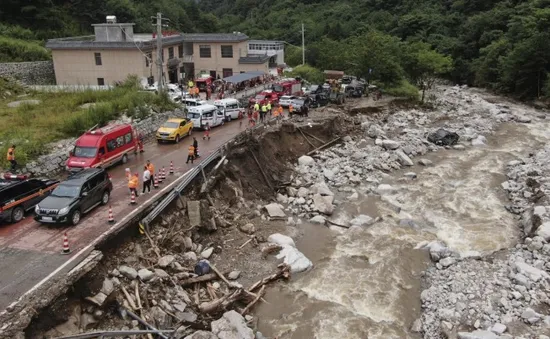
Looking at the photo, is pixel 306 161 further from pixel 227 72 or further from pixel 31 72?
pixel 31 72

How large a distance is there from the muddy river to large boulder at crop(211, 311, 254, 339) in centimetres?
102

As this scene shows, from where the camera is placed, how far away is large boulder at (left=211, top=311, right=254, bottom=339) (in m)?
14.4

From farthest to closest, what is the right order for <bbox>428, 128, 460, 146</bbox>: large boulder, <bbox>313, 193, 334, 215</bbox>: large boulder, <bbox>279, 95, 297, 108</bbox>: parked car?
<bbox>279, 95, 297, 108</bbox>: parked car
<bbox>428, 128, 460, 146</bbox>: large boulder
<bbox>313, 193, 334, 215</bbox>: large boulder

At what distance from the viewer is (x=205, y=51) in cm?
5484

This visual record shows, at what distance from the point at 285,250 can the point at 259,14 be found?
11761cm

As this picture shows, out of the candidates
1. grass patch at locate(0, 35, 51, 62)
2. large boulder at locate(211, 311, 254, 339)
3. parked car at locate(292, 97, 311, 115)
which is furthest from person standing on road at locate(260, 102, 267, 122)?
grass patch at locate(0, 35, 51, 62)

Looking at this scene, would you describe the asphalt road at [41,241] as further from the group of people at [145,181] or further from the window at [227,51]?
the window at [227,51]

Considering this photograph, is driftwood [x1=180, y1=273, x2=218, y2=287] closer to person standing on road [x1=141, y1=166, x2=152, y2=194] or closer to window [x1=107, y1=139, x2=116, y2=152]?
person standing on road [x1=141, y1=166, x2=152, y2=194]

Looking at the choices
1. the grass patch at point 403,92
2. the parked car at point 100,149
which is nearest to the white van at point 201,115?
the parked car at point 100,149

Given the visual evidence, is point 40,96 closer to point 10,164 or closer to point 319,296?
point 10,164

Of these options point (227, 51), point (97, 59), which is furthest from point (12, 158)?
point (227, 51)

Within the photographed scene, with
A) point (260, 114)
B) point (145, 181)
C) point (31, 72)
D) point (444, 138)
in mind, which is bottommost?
point (444, 138)

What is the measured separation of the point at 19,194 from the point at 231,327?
10.1 metres

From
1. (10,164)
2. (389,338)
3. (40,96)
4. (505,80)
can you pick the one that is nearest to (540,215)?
(389,338)
